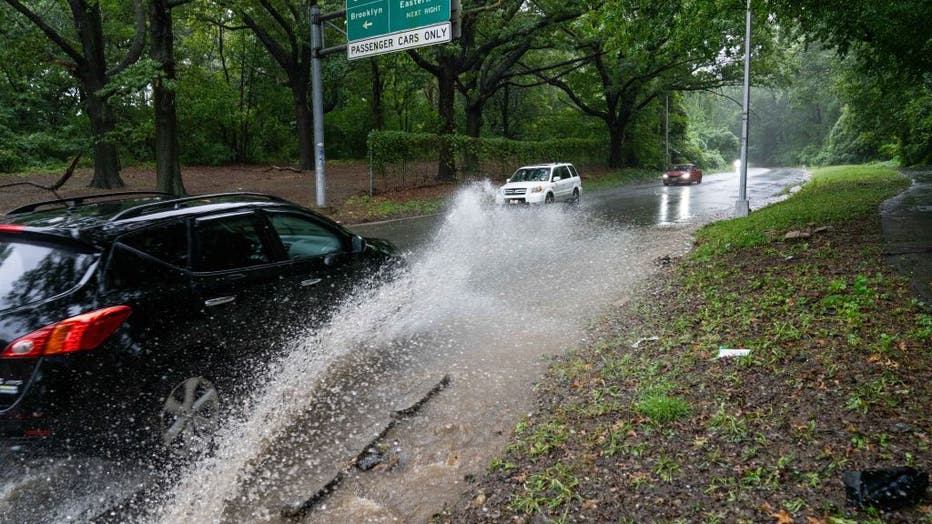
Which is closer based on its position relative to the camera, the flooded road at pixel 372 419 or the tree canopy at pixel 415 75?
the flooded road at pixel 372 419

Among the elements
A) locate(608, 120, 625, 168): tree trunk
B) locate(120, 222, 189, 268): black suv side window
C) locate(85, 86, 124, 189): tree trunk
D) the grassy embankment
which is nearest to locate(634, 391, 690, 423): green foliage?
the grassy embankment

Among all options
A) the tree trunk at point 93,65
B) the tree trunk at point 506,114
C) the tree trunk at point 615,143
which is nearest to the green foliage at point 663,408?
the tree trunk at point 93,65

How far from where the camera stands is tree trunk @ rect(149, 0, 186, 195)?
14.4 meters

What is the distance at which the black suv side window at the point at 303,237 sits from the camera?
4.98 metres

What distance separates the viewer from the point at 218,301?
411 centimetres

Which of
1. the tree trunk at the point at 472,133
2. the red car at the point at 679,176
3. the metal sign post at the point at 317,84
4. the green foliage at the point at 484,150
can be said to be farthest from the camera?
the red car at the point at 679,176

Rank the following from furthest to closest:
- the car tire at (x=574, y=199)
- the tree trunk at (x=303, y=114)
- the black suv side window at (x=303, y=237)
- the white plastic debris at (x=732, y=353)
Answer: the tree trunk at (x=303, y=114)
the car tire at (x=574, y=199)
the black suv side window at (x=303, y=237)
the white plastic debris at (x=732, y=353)

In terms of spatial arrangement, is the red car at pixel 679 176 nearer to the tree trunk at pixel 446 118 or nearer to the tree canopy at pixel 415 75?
the tree canopy at pixel 415 75

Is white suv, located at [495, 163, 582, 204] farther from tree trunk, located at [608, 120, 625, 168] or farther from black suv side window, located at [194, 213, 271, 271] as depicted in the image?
tree trunk, located at [608, 120, 625, 168]

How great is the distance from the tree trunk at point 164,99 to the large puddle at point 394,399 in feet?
30.5

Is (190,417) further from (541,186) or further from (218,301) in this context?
(541,186)

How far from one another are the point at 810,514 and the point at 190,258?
3.94 m

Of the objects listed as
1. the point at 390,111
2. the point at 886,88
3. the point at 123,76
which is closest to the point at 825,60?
the point at 390,111

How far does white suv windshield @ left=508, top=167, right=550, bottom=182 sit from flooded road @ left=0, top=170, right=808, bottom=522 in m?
11.5
